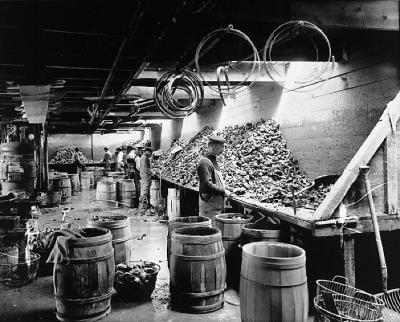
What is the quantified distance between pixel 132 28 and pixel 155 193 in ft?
27.5

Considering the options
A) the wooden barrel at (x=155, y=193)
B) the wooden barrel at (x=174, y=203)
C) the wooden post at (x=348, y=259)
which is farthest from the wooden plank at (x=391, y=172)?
the wooden barrel at (x=155, y=193)

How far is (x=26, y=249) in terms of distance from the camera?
19.3ft

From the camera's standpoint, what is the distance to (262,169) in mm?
7234

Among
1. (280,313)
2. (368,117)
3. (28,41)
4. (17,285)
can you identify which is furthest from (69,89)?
(280,313)

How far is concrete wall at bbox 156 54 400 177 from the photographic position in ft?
17.6

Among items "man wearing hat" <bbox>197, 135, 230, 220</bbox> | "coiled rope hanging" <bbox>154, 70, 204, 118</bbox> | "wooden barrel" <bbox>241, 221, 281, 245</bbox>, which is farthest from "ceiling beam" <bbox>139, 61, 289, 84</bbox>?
"wooden barrel" <bbox>241, 221, 281, 245</bbox>

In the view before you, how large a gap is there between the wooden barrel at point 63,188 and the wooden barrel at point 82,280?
35.7ft

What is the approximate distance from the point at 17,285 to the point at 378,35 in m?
6.71

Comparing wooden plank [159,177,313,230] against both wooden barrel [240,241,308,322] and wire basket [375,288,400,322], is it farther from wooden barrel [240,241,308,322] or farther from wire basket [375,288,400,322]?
wire basket [375,288,400,322]

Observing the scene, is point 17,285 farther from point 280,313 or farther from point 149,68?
point 149,68

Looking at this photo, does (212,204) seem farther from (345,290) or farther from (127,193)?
(127,193)

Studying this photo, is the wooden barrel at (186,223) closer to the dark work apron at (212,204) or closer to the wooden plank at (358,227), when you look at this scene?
the dark work apron at (212,204)

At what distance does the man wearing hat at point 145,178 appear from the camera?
38.9ft

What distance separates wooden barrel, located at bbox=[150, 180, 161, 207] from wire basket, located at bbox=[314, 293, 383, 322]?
8.62 metres
